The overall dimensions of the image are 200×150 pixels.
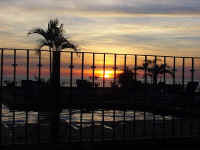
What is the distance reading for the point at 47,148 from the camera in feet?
19.2

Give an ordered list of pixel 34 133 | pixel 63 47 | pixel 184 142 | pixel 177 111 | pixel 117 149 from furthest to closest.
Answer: pixel 177 111, pixel 63 47, pixel 34 133, pixel 184 142, pixel 117 149

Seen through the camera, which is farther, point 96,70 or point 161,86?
point 161,86

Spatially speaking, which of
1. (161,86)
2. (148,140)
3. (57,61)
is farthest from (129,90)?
(57,61)

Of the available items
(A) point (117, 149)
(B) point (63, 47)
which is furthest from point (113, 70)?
(B) point (63, 47)

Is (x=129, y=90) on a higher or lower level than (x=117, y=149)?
higher

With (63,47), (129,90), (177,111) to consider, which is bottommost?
(177,111)

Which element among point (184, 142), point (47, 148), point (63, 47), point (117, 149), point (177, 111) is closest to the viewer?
point (47, 148)

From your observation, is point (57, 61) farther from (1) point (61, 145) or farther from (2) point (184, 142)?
(2) point (184, 142)

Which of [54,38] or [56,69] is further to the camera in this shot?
[54,38]

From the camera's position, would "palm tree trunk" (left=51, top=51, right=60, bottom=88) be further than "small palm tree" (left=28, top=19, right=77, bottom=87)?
No

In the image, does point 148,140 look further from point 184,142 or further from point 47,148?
point 47,148

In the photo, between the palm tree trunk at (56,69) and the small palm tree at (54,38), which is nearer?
the palm tree trunk at (56,69)

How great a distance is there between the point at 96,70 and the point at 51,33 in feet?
28.5

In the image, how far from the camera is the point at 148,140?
6.51 metres
